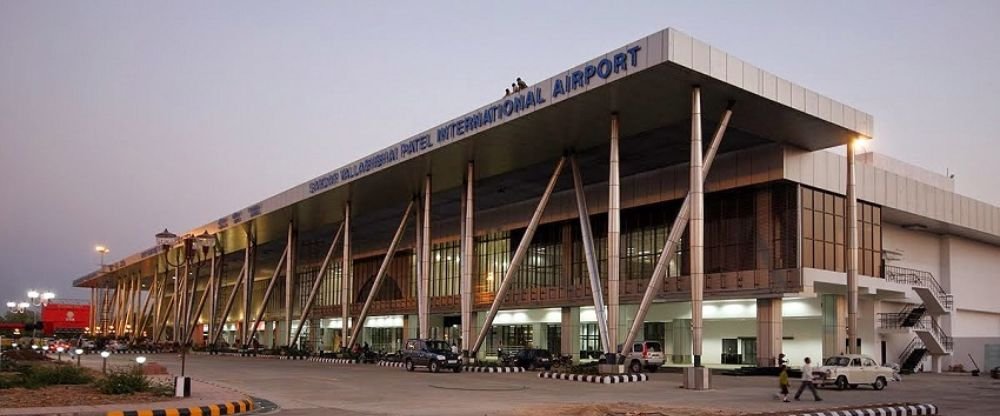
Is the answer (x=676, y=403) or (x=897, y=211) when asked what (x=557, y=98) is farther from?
(x=897, y=211)

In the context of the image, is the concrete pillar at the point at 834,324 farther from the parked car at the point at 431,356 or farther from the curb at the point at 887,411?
the curb at the point at 887,411

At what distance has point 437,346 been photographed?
42.4m

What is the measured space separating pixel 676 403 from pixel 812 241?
22.5 metres

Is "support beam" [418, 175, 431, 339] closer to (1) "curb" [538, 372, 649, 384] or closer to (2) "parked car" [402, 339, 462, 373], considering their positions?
(2) "parked car" [402, 339, 462, 373]

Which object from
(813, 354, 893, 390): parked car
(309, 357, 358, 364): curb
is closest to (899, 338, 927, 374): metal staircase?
(813, 354, 893, 390): parked car

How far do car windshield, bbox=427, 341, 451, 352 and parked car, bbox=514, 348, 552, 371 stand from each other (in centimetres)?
533

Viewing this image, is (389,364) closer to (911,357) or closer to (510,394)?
(510,394)

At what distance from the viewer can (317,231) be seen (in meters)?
77.1

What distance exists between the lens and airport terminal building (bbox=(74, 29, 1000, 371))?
35344 mm

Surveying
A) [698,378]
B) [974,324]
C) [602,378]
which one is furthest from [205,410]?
[974,324]

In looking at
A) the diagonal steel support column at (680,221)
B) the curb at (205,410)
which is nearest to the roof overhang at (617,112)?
the diagonal steel support column at (680,221)

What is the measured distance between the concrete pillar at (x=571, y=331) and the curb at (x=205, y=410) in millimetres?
33545

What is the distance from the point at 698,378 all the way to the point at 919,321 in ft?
87.5

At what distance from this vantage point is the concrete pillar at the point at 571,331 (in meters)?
53.5
